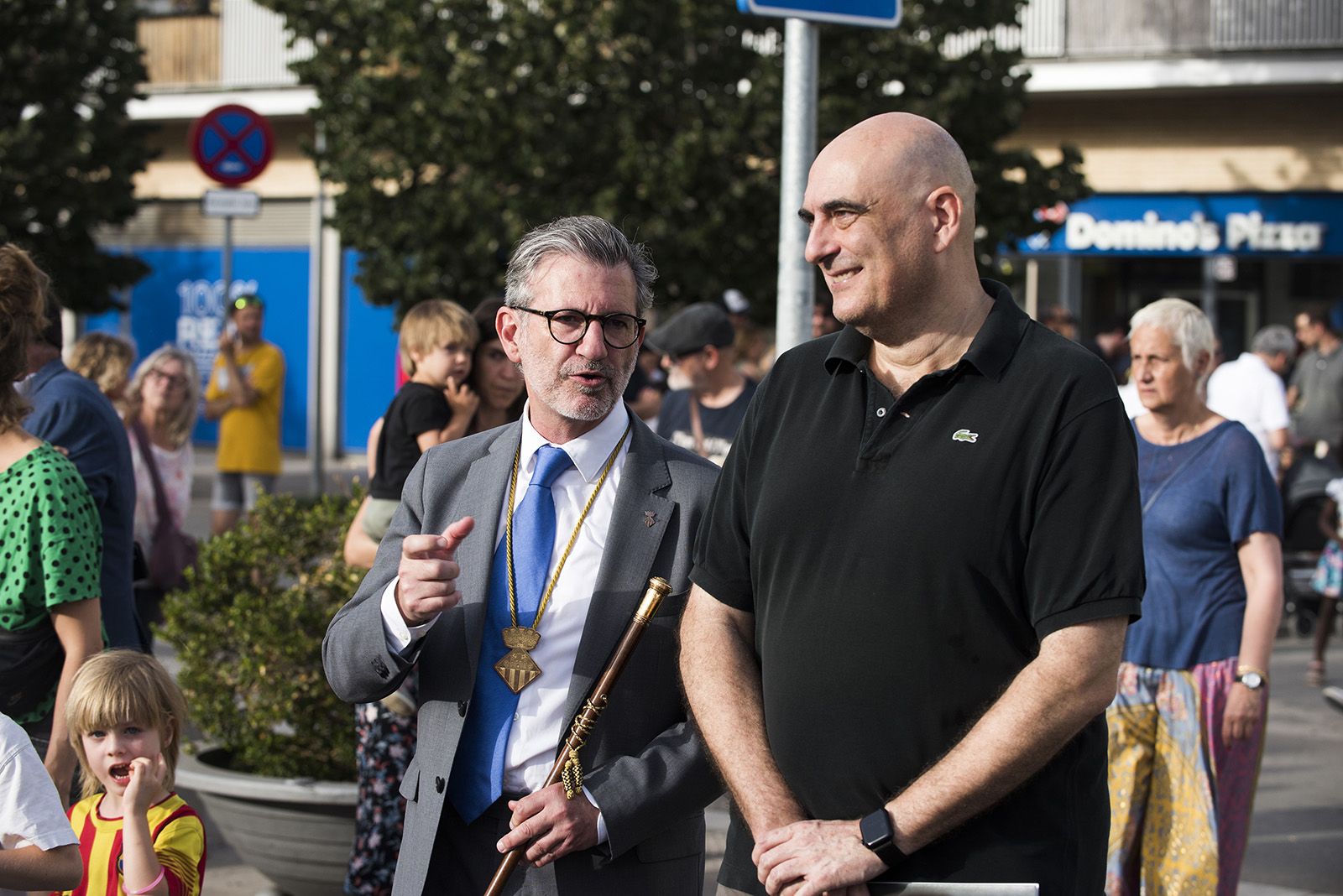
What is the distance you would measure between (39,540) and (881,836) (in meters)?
2.20

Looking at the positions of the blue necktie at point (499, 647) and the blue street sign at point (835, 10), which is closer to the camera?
the blue necktie at point (499, 647)

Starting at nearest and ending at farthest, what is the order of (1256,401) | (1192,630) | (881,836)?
1. (881,836)
2. (1192,630)
3. (1256,401)

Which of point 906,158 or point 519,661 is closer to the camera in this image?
point 906,158

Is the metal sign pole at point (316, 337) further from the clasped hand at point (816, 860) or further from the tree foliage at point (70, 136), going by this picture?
the clasped hand at point (816, 860)

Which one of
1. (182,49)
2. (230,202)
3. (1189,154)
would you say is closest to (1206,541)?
(230,202)

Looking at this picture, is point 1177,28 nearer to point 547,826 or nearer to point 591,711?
point 591,711

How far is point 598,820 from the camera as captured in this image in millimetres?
3184

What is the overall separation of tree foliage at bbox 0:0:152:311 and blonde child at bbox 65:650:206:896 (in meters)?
14.6

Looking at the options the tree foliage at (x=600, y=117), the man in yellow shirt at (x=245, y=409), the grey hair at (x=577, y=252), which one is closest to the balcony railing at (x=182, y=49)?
the tree foliage at (x=600, y=117)

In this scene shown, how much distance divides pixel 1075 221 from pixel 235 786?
18146 millimetres

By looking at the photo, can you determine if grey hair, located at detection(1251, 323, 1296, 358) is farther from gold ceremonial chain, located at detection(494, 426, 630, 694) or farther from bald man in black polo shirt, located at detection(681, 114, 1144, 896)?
bald man in black polo shirt, located at detection(681, 114, 1144, 896)

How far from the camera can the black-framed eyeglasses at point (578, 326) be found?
3377mm

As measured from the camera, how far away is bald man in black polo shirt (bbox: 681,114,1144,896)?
2.62m

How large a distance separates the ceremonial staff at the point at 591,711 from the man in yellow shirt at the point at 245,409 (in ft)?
33.0
